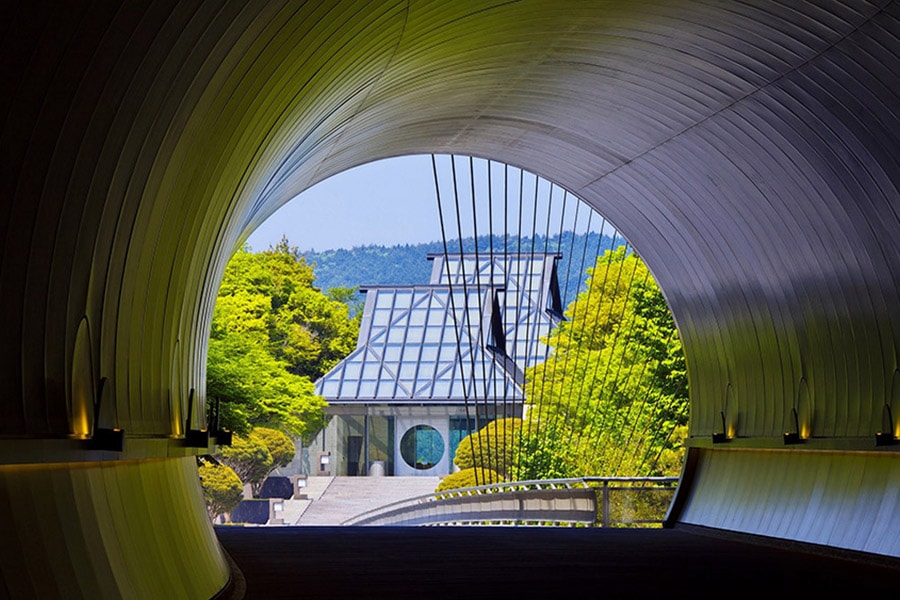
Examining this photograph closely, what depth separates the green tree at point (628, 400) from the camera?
43.3m

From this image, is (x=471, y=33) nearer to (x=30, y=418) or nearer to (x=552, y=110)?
(x=552, y=110)

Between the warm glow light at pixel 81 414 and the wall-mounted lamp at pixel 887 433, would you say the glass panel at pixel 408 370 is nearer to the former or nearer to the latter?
the wall-mounted lamp at pixel 887 433

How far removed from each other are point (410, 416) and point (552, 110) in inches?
1715

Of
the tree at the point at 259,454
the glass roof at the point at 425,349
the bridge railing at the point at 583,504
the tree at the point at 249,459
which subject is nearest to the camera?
the bridge railing at the point at 583,504

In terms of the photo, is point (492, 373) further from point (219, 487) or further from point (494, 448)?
point (219, 487)

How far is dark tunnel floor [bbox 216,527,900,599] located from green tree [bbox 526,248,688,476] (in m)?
22.8

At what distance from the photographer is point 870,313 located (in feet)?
50.2

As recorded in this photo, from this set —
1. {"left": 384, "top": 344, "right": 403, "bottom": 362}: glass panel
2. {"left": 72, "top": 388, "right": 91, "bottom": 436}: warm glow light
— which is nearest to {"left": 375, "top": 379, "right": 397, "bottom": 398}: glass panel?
{"left": 384, "top": 344, "right": 403, "bottom": 362}: glass panel

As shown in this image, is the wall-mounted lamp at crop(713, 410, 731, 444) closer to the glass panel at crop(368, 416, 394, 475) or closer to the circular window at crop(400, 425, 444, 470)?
the circular window at crop(400, 425, 444, 470)

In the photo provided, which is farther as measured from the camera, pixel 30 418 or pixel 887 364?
pixel 887 364

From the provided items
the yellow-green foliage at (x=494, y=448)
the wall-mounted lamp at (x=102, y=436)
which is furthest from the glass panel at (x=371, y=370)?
the wall-mounted lamp at (x=102, y=436)

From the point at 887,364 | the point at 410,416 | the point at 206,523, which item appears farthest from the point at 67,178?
the point at 410,416

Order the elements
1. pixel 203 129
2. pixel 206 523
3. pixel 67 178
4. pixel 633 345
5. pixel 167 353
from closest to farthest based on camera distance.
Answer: pixel 67 178 → pixel 203 129 → pixel 167 353 → pixel 206 523 → pixel 633 345

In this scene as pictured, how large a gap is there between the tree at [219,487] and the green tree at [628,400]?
12.7 metres
